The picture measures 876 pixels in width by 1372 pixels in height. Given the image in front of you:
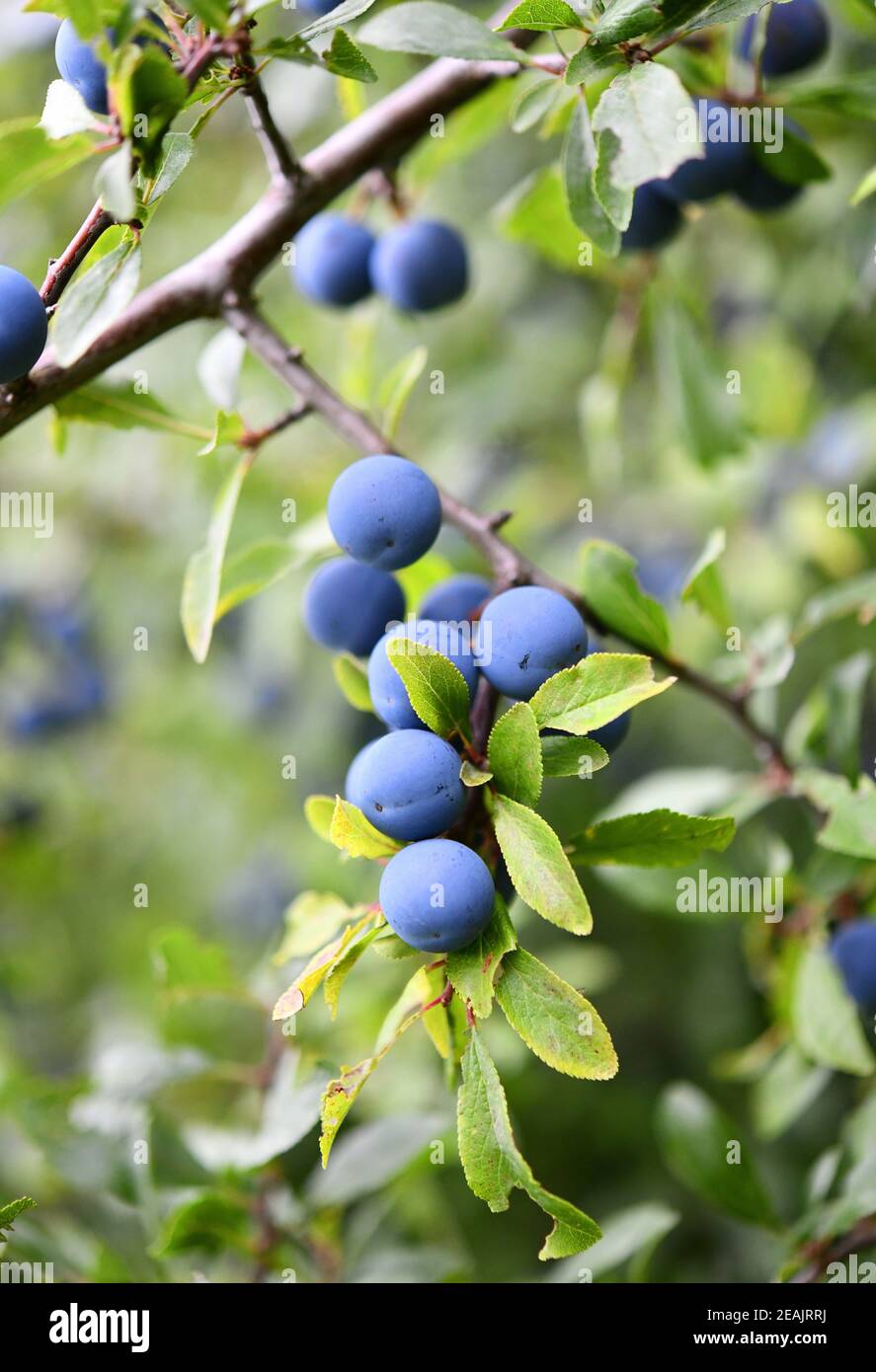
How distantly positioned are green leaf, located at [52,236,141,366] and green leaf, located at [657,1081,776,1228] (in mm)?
1104

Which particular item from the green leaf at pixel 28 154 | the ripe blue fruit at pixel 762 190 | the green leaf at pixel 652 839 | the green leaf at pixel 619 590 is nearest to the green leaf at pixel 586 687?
the green leaf at pixel 652 839

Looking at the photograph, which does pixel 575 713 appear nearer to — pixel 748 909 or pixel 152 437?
pixel 748 909

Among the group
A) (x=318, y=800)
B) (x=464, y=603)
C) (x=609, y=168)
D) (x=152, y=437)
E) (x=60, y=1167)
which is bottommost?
(x=60, y=1167)

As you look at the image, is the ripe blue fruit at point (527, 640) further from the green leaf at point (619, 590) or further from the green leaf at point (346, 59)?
the green leaf at point (346, 59)

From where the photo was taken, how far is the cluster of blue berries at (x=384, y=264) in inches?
57.2

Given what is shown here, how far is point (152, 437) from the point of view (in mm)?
2512

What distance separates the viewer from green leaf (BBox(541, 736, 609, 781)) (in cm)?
88

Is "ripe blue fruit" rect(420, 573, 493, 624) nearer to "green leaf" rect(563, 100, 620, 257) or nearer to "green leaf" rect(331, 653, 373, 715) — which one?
"green leaf" rect(331, 653, 373, 715)

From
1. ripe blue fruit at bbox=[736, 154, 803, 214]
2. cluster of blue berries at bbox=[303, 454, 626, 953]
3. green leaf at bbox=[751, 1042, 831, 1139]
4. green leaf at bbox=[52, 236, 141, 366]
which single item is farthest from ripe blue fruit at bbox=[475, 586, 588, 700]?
green leaf at bbox=[751, 1042, 831, 1139]

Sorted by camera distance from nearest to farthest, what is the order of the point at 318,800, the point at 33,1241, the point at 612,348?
1. the point at 318,800
2. the point at 33,1241
3. the point at 612,348

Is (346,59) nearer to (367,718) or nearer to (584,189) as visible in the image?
(584,189)

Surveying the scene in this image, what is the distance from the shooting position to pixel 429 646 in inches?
36.4
